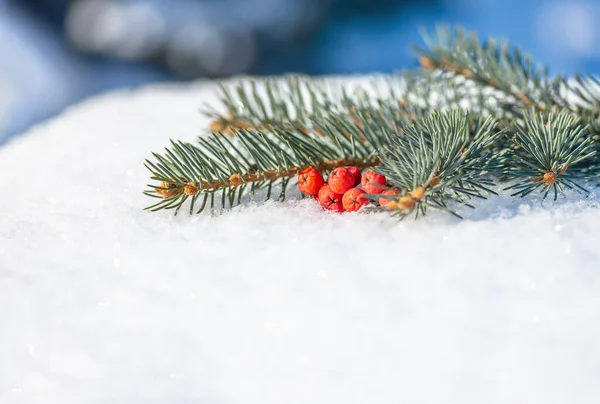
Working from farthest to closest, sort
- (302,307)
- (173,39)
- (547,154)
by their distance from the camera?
(173,39) < (547,154) < (302,307)

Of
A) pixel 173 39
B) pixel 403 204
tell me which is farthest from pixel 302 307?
pixel 173 39

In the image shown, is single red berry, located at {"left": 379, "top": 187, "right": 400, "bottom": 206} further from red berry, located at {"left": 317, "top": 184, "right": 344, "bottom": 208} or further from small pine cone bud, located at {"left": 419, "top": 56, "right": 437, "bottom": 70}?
small pine cone bud, located at {"left": 419, "top": 56, "right": 437, "bottom": 70}

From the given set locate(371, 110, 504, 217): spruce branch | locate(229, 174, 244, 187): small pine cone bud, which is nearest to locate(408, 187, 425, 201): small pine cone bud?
locate(371, 110, 504, 217): spruce branch

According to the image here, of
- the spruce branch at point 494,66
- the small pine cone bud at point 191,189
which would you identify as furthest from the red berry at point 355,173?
the spruce branch at point 494,66

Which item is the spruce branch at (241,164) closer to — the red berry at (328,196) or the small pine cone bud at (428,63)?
the red berry at (328,196)

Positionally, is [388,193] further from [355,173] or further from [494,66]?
[494,66]
